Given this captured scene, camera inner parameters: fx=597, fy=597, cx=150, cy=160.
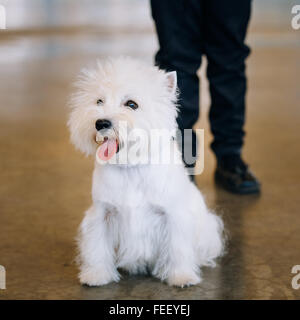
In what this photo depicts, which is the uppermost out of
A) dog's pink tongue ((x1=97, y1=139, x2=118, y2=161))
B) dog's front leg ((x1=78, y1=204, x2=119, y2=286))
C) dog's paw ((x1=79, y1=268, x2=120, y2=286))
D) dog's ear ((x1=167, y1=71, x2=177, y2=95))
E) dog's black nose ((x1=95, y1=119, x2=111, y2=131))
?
dog's ear ((x1=167, y1=71, x2=177, y2=95))

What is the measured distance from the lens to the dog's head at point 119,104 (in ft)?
6.07

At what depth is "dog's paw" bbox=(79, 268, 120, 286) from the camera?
208cm

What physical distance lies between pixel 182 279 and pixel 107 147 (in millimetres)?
542

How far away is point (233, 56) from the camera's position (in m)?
2.99

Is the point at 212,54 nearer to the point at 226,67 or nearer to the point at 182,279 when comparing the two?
the point at 226,67

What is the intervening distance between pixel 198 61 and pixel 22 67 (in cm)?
373

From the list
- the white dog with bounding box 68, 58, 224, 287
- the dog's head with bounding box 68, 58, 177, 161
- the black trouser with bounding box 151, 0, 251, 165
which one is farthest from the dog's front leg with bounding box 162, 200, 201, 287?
→ the black trouser with bounding box 151, 0, 251, 165

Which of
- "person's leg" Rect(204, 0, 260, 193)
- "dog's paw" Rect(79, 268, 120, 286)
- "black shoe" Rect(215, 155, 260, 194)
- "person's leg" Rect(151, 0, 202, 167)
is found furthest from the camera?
"black shoe" Rect(215, 155, 260, 194)

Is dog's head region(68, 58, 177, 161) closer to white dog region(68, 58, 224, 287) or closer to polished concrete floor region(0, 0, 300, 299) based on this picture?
white dog region(68, 58, 224, 287)

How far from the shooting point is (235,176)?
305 centimetres
